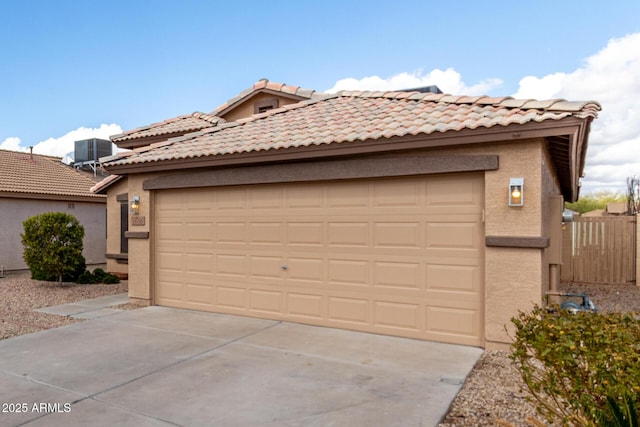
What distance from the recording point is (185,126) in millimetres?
13961

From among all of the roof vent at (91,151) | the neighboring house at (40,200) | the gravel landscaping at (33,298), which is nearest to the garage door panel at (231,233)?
the gravel landscaping at (33,298)

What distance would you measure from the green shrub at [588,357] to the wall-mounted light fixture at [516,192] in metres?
2.95

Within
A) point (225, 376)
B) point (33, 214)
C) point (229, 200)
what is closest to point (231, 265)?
point (229, 200)

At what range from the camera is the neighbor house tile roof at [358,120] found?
19.9ft

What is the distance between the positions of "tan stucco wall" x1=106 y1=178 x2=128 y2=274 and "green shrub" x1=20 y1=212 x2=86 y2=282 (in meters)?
2.04

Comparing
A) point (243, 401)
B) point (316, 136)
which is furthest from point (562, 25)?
point (243, 401)

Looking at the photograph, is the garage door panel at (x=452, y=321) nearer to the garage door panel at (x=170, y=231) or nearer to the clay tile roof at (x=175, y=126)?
the garage door panel at (x=170, y=231)

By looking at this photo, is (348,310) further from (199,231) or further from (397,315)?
(199,231)

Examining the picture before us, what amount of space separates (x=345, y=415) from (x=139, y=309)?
6222mm

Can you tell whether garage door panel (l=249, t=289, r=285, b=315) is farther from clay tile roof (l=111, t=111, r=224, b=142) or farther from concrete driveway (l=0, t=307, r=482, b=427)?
clay tile roof (l=111, t=111, r=224, b=142)

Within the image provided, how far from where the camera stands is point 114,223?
13.9 metres

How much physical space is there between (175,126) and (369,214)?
9464 mm

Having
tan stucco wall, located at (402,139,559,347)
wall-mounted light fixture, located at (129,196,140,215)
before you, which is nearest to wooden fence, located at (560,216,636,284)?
tan stucco wall, located at (402,139,559,347)

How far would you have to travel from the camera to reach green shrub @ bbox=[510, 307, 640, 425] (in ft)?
8.23
